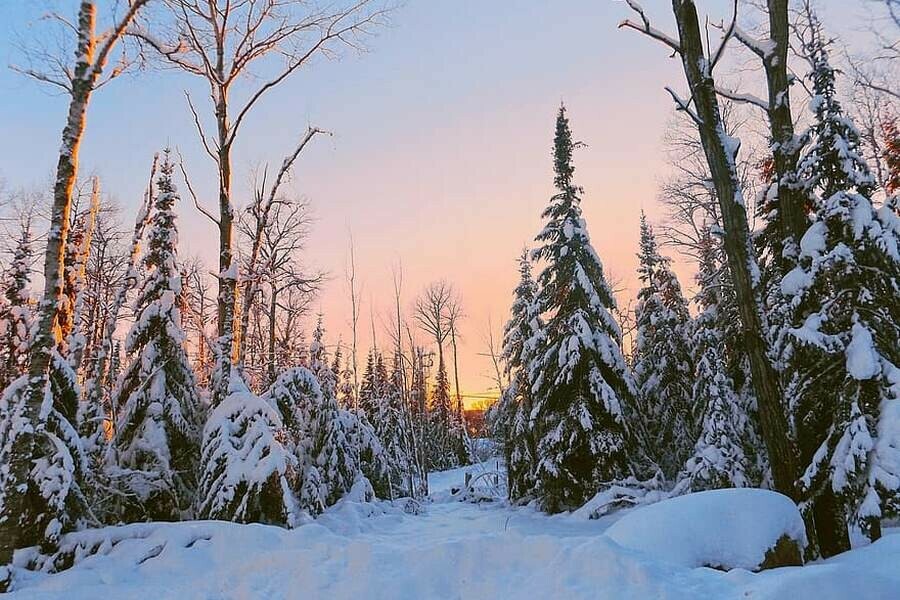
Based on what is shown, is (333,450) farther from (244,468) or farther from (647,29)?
(647,29)

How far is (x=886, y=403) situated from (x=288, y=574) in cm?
733

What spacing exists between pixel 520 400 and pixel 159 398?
1334cm

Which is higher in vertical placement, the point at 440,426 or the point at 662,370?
the point at 662,370

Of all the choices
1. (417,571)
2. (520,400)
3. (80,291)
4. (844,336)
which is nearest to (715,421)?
(844,336)

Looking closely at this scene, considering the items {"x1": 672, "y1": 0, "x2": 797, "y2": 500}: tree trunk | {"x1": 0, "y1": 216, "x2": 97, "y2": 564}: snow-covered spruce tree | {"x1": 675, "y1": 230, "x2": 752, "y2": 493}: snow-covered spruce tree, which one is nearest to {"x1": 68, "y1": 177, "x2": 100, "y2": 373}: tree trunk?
{"x1": 0, "y1": 216, "x2": 97, "y2": 564}: snow-covered spruce tree

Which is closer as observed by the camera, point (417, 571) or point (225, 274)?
point (417, 571)

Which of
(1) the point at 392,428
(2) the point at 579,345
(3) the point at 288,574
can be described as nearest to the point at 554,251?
(2) the point at 579,345

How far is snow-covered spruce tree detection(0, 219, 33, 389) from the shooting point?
16406mm

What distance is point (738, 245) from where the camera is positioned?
700 cm

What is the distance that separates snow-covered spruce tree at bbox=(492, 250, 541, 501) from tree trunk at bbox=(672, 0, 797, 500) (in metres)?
9.88

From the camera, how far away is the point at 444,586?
441 cm

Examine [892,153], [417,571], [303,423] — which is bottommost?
[417,571]

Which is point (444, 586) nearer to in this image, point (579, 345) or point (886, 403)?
point (886, 403)

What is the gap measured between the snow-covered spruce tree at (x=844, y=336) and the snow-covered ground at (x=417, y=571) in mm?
1547
